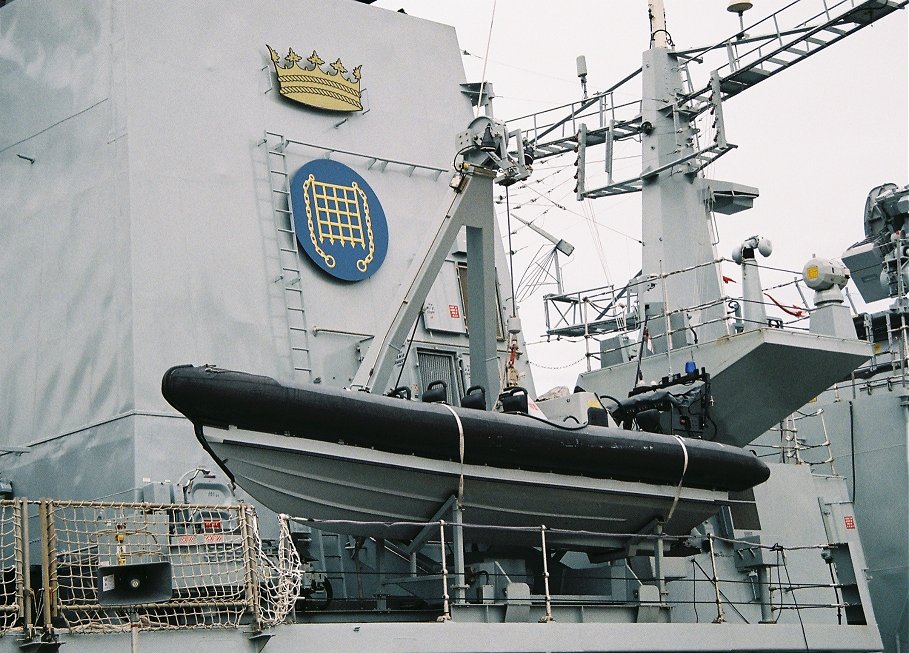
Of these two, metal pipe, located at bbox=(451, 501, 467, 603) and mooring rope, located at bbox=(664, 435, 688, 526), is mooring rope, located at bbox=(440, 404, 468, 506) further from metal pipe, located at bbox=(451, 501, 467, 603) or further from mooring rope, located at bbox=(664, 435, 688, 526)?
mooring rope, located at bbox=(664, 435, 688, 526)

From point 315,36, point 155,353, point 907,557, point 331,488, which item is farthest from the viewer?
point 907,557

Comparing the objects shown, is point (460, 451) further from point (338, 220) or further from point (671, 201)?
point (671, 201)

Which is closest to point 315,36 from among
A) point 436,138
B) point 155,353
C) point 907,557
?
point 436,138

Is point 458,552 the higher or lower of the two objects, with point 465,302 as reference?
lower

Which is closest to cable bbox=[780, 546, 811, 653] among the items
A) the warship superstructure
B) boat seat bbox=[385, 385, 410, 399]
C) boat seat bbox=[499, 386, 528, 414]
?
the warship superstructure

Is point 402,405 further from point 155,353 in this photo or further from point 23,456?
point 23,456

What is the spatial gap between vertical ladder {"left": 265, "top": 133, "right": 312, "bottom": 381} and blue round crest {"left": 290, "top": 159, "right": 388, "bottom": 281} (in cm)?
7

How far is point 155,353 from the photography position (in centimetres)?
877

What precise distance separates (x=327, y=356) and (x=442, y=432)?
1932 millimetres

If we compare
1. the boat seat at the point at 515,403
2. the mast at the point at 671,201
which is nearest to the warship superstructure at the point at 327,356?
the boat seat at the point at 515,403

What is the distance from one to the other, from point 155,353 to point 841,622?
251 inches

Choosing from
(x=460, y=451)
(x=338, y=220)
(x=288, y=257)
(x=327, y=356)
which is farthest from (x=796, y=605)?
(x=288, y=257)

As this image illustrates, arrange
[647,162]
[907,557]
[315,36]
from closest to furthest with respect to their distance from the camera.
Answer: [315,36] < [907,557] < [647,162]

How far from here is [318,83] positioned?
34.7ft
